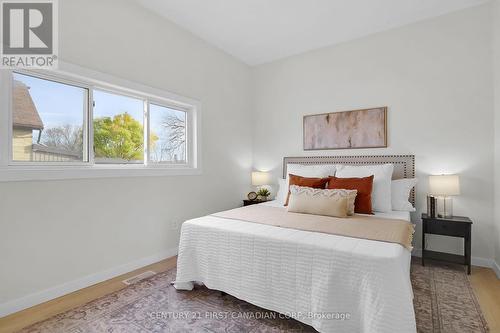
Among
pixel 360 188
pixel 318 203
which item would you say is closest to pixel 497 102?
pixel 360 188

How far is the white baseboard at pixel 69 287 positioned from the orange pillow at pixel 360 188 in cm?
229

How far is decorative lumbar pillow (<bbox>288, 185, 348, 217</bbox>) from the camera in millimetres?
2400

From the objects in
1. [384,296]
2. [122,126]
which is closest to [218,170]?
[122,126]

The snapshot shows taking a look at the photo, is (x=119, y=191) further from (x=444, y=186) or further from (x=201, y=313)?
(x=444, y=186)

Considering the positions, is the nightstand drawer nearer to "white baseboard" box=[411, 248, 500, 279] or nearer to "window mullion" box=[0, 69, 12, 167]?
"white baseboard" box=[411, 248, 500, 279]

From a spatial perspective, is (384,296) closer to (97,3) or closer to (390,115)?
(390,115)

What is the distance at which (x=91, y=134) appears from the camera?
2.43m

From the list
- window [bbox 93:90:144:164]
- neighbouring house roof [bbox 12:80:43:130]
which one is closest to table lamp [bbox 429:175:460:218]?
window [bbox 93:90:144:164]

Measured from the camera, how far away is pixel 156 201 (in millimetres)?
2922

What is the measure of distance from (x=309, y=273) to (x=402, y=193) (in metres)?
1.93

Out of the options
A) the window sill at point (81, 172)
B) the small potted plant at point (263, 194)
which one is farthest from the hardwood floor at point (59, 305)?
the small potted plant at point (263, 194)

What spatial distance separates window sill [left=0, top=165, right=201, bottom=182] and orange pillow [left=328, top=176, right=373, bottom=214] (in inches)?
76.4

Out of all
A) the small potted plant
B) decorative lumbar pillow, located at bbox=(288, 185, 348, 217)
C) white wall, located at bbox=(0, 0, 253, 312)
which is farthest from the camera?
the small potted plant

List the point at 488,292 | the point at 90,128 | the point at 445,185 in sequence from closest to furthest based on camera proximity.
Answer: the point at 488,292 < the point at 90,128 < the point at 445,185
